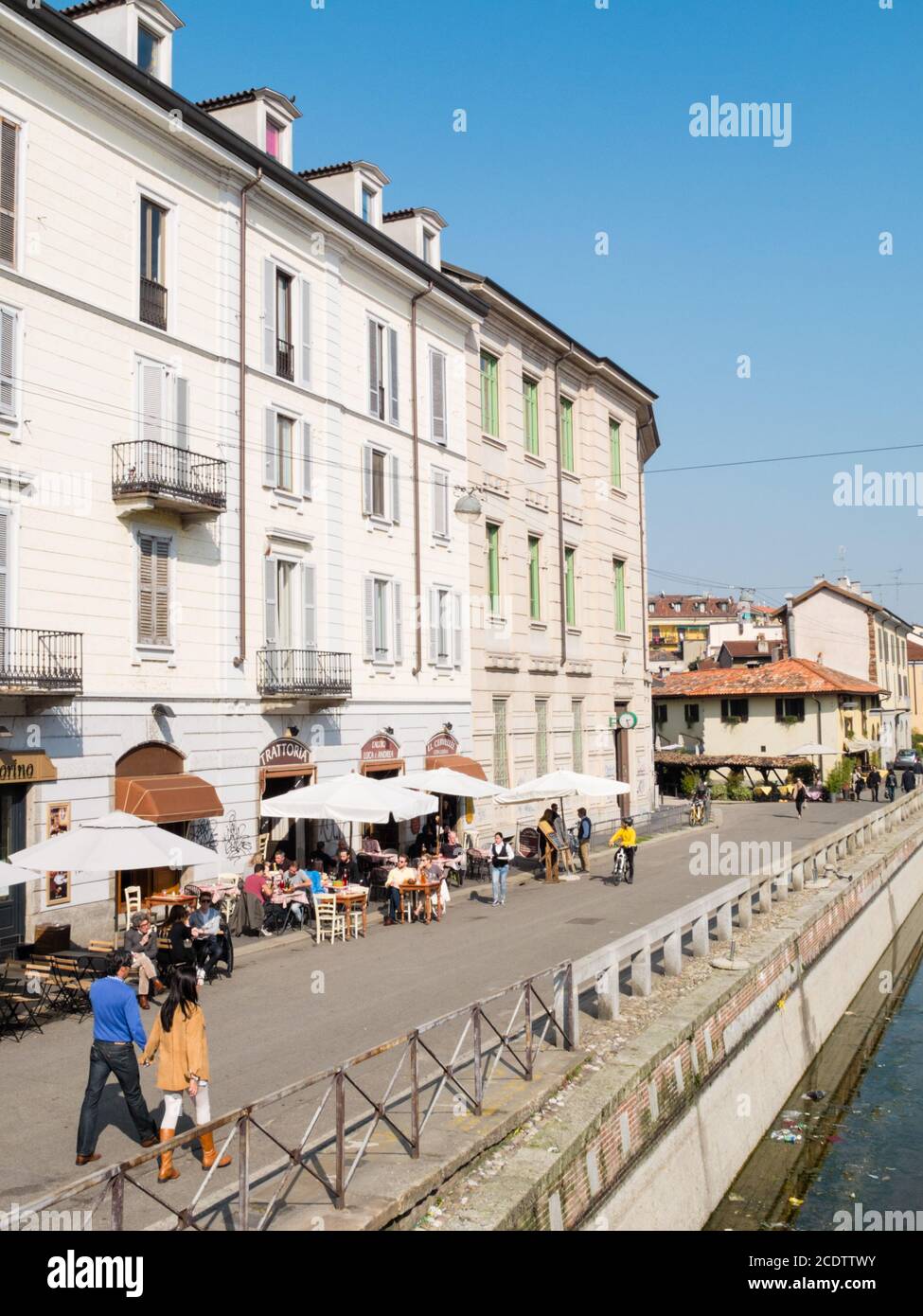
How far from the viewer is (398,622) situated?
29.1 metres

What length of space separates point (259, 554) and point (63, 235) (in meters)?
7.25

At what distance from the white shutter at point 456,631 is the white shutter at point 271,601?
8.12 meters

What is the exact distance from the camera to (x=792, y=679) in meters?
54.3

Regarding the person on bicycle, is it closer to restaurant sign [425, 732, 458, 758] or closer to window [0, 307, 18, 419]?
restaurant sign [425, 732, 458, 758]

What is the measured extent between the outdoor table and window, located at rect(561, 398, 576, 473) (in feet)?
65.9

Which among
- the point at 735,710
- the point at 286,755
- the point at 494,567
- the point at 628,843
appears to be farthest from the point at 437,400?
the point at 735,710

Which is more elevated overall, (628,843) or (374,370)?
(374,370)

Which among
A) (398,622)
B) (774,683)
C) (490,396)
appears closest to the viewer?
(398,622)

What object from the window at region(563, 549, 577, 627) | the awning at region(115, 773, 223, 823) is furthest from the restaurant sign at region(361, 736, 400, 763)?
the window at region(563, 549, 577, 627)

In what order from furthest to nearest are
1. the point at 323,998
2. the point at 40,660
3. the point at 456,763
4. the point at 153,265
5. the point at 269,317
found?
the point at 456,763 → the point at 269,317 → the point at 153,265 → the point at 40,660 → the point at 323,998

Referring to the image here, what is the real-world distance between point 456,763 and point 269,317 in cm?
1250

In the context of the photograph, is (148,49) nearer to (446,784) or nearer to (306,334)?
(306,334)

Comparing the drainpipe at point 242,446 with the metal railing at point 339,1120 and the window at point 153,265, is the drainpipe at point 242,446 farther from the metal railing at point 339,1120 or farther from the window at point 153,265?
the metal railing at point 339,1120

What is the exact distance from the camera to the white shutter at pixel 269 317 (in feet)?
79.3
